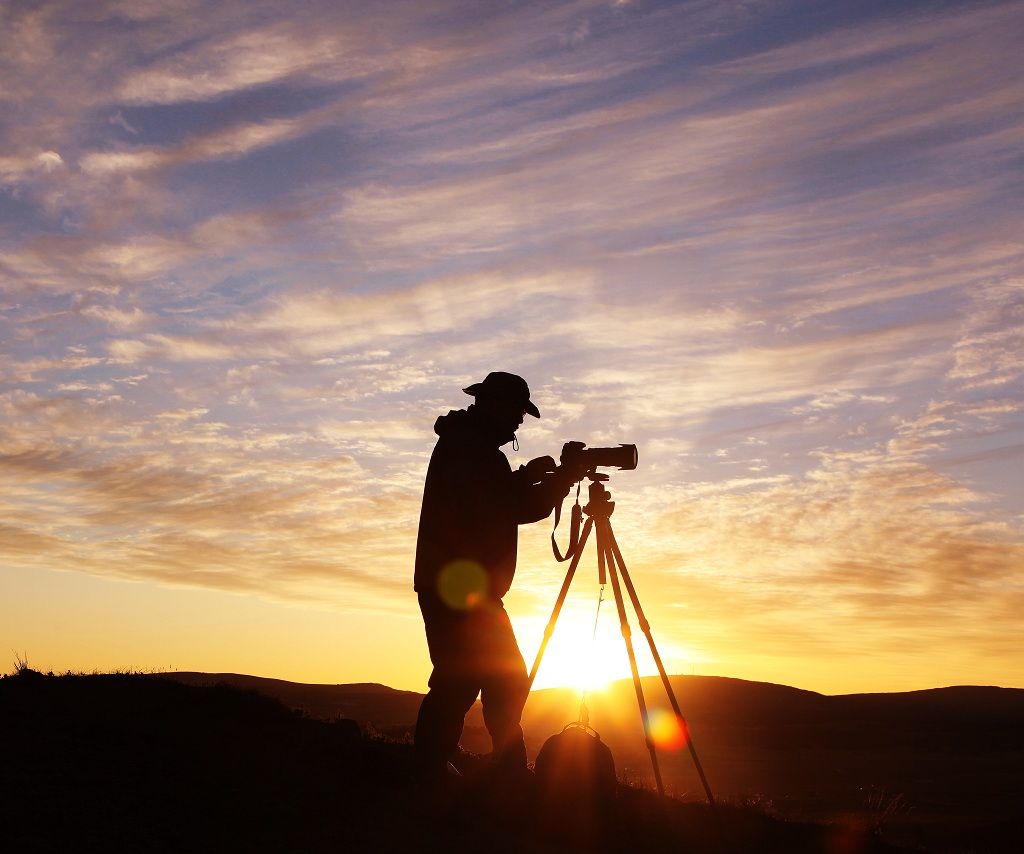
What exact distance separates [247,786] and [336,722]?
2028mm

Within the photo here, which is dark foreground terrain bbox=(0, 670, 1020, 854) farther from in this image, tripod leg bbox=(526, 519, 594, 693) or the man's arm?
the man's arm

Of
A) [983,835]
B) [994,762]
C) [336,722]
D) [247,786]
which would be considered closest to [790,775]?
[994,762]

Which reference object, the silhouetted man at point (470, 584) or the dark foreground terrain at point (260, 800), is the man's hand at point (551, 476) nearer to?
the silhouetted man at point (470, 584)

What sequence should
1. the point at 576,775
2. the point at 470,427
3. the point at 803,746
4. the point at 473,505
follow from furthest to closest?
the point at 803,746 → the point at 470,427 → the point at 473,505 → the point at 576,775

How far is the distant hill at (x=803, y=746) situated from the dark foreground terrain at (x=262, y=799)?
5.92ft

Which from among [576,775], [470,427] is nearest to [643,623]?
[576,775]

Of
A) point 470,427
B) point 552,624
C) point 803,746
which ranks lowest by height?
point 552,624

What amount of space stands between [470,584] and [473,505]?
0.53 meters

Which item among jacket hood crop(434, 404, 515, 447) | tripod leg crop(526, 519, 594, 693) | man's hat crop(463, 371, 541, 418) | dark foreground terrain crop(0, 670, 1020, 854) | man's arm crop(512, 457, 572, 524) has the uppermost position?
man's hat crop(463, 371, 541, 418)

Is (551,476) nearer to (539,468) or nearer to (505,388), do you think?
(539,468)

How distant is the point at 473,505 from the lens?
6395 millimetres

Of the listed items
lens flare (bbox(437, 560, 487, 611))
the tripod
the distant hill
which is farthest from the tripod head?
the distant hill

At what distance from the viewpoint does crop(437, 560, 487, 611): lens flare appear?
639 centimetres

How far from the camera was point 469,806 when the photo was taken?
591cm
